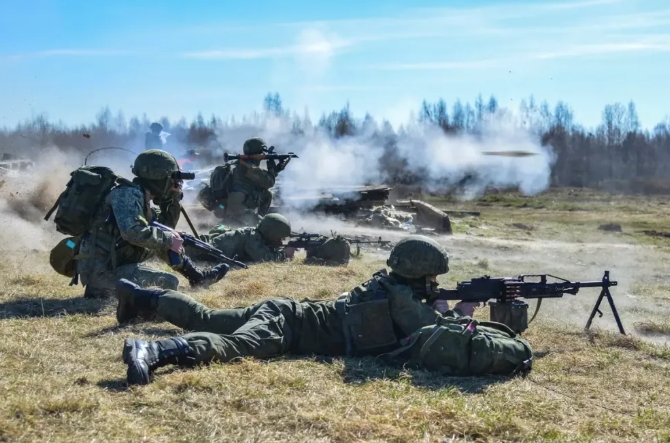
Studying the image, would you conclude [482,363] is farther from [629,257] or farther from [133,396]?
[629,257]

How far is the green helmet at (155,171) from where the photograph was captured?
907 cm

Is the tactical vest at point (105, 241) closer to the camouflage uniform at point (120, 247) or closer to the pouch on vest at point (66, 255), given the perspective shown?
the camouflage uniform at point (120, 247)

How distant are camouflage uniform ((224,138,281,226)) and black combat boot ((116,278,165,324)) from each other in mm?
8612

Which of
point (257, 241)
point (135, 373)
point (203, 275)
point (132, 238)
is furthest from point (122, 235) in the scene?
point (257, 241)

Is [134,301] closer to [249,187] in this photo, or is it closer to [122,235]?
[122,235]

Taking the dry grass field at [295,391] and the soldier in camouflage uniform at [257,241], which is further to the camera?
the soldier in camouflage uniform at [257,241]

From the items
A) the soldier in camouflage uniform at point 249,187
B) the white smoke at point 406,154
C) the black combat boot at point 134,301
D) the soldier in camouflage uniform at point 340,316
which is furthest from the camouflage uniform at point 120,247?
the white smoke at point 406,154

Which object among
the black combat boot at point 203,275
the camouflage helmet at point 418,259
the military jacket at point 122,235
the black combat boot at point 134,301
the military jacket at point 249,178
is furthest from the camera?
the military jacket at point 249,178

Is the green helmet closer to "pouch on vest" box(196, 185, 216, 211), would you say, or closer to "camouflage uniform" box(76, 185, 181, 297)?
"camouflage uniform" box(76, 185, 181, 297)

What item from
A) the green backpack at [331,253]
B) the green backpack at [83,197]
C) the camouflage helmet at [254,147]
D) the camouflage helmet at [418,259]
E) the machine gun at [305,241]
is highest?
the camouflage helmet at [254,147]

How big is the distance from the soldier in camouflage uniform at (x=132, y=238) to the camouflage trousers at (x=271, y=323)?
1.94 meters

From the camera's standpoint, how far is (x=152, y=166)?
357 inches

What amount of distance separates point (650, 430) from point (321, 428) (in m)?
2.12

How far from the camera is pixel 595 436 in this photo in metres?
4.75
